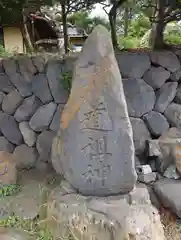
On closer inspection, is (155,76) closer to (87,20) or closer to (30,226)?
(87,20)

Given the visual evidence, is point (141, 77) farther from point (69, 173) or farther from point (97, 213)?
point (97, 213)

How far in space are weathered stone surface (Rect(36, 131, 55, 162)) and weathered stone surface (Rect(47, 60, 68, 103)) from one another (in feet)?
1.37

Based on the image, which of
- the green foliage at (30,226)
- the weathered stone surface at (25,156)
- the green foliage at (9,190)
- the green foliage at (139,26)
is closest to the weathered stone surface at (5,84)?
the weathered stone surface at (25,156)

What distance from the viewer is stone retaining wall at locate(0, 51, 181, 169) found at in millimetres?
3652

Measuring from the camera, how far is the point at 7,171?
11.1ft

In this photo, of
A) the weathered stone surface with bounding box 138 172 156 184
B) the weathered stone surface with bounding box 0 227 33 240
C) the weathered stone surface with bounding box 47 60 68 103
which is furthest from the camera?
the weathered stone surface with bounding box 47 60 68 103

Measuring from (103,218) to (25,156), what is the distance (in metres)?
1.67

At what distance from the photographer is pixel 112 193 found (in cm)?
263

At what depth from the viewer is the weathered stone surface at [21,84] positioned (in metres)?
3.70

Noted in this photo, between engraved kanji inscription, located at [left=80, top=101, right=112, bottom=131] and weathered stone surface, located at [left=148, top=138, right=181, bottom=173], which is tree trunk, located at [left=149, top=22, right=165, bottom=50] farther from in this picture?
engraved kanji inscription, located at [left=80, top=101, right=112, bottom=131]

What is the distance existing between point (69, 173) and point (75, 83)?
27.8 inches

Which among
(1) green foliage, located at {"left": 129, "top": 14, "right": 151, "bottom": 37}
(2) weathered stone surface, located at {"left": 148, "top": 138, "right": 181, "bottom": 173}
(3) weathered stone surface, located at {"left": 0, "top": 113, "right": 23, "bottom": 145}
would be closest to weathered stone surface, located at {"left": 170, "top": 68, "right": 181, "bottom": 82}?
(2) weathered stone surface, located at {"left": 148, "top": 138, "right": 181, "bottom": 173}

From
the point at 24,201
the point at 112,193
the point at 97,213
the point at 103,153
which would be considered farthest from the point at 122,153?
the point at 24,201

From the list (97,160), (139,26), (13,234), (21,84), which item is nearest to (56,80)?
(21,84)
